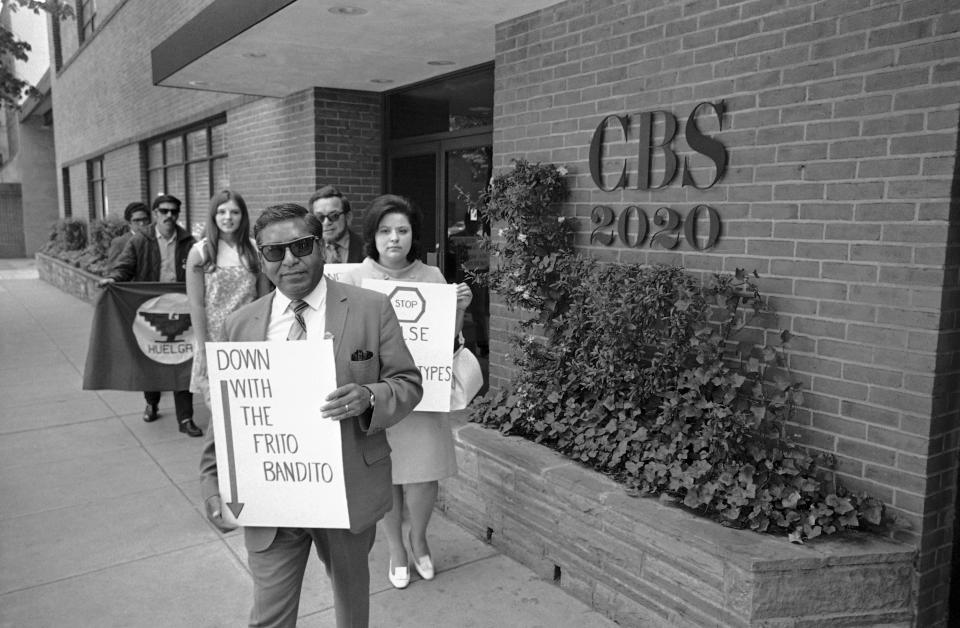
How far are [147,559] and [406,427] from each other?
170cm

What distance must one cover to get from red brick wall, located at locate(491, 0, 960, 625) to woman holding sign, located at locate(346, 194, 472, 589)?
4.46ft

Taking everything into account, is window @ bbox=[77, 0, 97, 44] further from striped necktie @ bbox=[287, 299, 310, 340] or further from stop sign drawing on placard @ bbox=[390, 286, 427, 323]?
striped necktie @ bbox=[287, 299, 310, 340]

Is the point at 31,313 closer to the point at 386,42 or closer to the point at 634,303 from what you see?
the point at 386,42

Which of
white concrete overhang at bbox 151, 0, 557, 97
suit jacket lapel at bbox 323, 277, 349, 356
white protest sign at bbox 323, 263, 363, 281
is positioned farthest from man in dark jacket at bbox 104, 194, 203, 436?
suit jacket lapel at bbox 323, 277, 349, 356

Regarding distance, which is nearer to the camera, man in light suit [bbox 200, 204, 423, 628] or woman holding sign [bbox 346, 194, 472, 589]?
man in light suit [bbox 200, 204, 423, 628]

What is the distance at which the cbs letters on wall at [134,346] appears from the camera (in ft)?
20.1

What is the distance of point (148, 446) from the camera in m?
5.80

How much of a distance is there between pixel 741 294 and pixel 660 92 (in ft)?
3.97

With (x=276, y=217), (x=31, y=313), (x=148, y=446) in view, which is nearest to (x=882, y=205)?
(x=276, y=217)

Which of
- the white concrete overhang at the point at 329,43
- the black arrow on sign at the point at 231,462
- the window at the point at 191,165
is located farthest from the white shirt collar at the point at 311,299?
the window at the point at 191,165

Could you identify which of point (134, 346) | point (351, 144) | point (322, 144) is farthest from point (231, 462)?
point (351, 144)

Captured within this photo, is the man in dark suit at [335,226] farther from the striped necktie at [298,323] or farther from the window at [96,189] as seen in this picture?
the window at [96,189]

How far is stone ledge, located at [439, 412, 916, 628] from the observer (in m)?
2.78

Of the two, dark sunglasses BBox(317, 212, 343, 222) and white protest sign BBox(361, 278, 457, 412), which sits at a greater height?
dark sunglasses BBox(317, 212, 343, 222)
